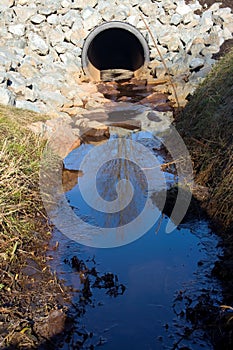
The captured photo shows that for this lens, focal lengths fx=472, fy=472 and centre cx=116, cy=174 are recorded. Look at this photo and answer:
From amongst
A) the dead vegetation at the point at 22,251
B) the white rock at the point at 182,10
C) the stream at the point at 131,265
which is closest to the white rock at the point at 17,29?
the white rock at the point at 182,10

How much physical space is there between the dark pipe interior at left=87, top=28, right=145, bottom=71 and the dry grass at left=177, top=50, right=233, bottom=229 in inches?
243

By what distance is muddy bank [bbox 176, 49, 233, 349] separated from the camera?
3.50 metres

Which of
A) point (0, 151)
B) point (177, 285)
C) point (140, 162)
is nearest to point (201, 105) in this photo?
point (140, 162)

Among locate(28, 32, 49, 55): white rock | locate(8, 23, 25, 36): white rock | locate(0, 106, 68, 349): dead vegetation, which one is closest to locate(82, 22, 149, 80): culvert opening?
locate(28, 32, 49, 55): white rock

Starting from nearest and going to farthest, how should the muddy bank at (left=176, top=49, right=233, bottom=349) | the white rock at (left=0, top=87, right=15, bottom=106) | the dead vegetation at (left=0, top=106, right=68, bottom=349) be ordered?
1. the dead vegetation at (left=0, top=106, right=68, bottom=349)
2. the muddy bank at (left=176, top=49, right=233, bottom=349)
3. the white rock at (left=0, top=87, right=15, bottom=106)

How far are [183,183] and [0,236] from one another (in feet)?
8.19

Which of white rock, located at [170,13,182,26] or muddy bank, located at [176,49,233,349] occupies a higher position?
white rock, located at [170,13,182,26]

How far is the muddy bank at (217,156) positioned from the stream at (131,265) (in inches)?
4.7

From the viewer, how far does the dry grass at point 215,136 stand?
499cm

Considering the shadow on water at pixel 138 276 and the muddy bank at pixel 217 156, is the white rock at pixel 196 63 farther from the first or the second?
the shadow on water at pixel 138 276

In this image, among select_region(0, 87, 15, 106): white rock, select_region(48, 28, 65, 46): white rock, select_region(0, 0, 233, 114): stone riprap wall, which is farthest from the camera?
select_region(48, 28, 65, 46): white rock

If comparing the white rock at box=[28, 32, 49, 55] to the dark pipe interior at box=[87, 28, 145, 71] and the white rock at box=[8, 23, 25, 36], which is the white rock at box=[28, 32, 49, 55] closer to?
the white rock at box=[8, 23, 25, 36]

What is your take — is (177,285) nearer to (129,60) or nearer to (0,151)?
(0,151)

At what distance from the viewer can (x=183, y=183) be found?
19.0 feet
